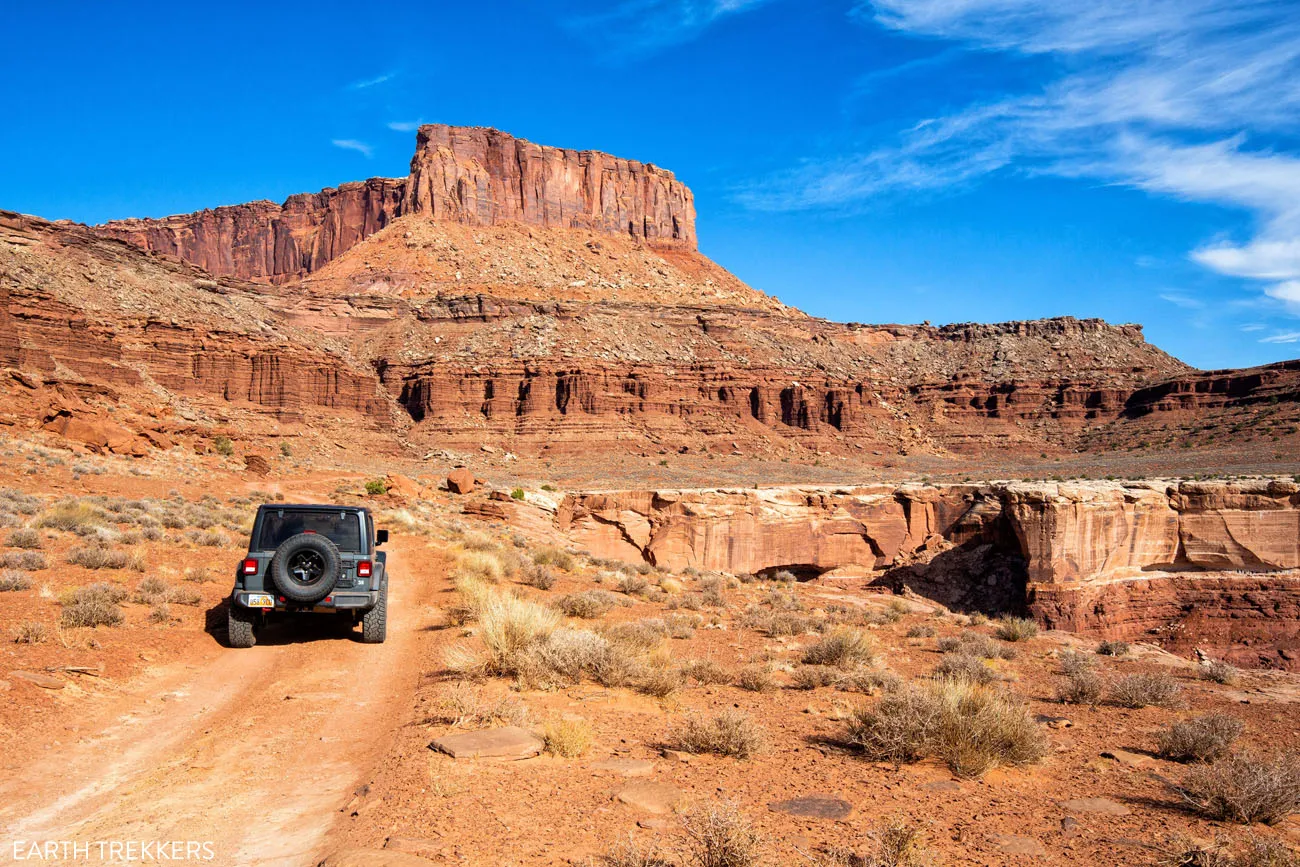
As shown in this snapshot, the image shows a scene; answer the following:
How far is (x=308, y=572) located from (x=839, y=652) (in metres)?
6.47

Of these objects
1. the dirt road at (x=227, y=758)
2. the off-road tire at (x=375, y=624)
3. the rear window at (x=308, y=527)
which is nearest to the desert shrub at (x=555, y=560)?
the off-road tire at (x=375, y=624)

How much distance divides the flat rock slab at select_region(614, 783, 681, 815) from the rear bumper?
17.1 ft

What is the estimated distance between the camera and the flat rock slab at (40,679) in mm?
6637

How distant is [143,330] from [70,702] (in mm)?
56403

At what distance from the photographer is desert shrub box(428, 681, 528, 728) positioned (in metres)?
6.07

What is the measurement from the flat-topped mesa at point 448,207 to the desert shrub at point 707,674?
3877 inches

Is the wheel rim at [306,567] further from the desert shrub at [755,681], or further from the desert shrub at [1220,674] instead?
the desert shrub at [1220,674]

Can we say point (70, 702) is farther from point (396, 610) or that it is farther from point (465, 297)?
point (465, 297)

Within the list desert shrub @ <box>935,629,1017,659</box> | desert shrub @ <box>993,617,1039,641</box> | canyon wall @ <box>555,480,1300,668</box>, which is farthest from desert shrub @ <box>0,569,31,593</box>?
desert shrub @ <box>993,617,1039,641</box>

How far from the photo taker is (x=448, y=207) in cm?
9919

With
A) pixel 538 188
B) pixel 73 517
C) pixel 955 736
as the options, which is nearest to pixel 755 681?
pixel 955 736

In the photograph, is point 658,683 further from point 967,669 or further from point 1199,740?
point 1199,740

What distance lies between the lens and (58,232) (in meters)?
55.0

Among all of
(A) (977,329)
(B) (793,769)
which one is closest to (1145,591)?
(B) (793,769)
